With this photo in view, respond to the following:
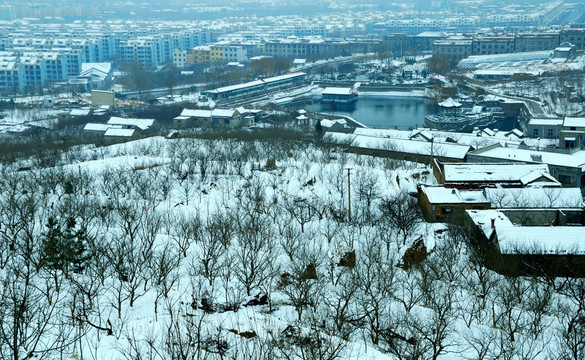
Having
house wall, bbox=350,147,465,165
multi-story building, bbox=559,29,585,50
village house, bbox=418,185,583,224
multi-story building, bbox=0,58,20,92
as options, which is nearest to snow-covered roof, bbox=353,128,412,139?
house wall, bbox=350,147,465,165

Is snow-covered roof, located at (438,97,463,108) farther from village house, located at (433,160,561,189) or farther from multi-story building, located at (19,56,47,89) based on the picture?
multi-story building, located at (19,56,47,89)

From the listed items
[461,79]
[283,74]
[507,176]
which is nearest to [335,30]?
[283,74]

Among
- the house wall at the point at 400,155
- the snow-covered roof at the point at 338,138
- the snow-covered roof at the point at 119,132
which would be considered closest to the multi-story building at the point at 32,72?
the snow-covered roof at the point at 119,132

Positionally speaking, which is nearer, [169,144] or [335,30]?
[169,144]

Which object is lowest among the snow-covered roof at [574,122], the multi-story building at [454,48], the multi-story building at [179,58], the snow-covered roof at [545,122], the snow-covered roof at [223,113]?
the snow-covered roof at [223,113]

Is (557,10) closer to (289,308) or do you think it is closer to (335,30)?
(335,30)

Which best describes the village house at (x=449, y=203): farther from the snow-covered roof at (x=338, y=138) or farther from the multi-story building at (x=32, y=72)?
the multi-story building at (x=32, y=72)

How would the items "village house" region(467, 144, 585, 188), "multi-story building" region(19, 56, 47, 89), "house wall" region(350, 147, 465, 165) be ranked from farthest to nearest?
"multi-story building" region(19, 56, 47, 89), "house wall" region(350, 147, 465, 165), "village house" region(467, 144, 585, 188)
